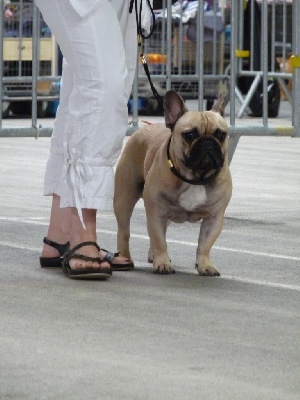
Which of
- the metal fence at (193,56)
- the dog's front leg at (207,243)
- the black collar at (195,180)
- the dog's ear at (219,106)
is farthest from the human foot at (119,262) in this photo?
the metal fence at (193,56)

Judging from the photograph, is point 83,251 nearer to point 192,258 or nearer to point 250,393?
point 192,258

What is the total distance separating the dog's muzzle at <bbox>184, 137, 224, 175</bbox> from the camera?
5.78 meters

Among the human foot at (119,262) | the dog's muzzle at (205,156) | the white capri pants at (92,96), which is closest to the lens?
the white capri pants at (92,96)

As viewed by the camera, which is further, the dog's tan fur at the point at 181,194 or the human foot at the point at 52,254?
the human foot at the point at 52,254

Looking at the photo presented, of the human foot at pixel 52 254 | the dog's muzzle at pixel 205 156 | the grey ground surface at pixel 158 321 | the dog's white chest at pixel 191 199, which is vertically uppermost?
the dog's muzzle at pixel 205 156

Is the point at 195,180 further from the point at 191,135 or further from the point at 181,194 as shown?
the point at 191,135

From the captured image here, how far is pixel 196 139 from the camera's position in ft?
19.2

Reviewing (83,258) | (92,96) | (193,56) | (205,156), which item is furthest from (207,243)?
(193,56)

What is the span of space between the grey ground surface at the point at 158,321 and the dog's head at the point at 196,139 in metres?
0.43

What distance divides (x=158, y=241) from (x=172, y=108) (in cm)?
55

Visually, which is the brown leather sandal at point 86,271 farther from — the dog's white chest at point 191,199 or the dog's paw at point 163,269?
the dog's white chest at point 191,199

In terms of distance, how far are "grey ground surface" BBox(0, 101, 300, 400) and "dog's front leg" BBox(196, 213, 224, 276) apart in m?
0.06

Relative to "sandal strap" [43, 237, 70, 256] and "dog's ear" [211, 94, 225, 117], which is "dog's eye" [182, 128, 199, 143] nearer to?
"dog's ear" [211, 94, 225, 117]

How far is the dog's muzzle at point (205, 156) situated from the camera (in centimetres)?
578
